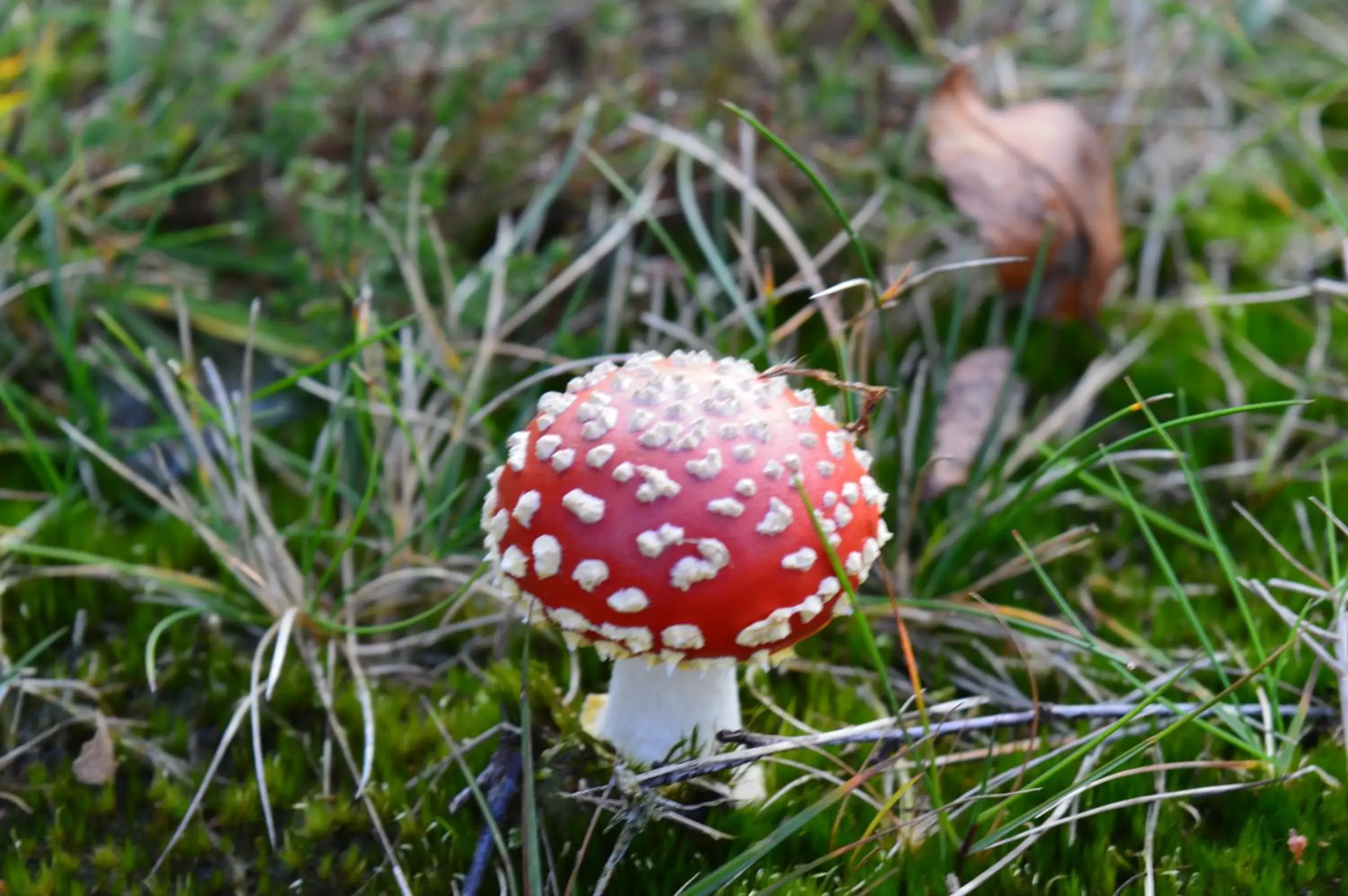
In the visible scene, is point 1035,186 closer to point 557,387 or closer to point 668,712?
point 557,387

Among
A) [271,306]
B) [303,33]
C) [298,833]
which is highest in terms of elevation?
[303,33]

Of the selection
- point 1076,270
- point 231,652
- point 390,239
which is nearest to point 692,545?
point 231,652

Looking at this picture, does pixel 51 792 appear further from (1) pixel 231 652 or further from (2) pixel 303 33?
(2) pixel 303 33

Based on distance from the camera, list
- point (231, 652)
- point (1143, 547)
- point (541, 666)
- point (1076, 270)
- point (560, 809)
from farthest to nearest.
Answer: point (1076, 270)
point (1143, 547)
point (231, 652)
point (541, 666)
point (560, 809)

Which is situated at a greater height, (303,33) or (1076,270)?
(303,33)

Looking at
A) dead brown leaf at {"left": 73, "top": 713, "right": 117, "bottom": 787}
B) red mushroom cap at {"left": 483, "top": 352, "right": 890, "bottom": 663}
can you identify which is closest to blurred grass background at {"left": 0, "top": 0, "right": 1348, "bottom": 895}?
dead brown leaf at {"left": 73, "top": 713, "right": 117, "bottom": 787}

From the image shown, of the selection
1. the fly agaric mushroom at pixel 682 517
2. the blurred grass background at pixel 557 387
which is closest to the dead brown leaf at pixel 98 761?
the blurred grass background at pixel 557 387
